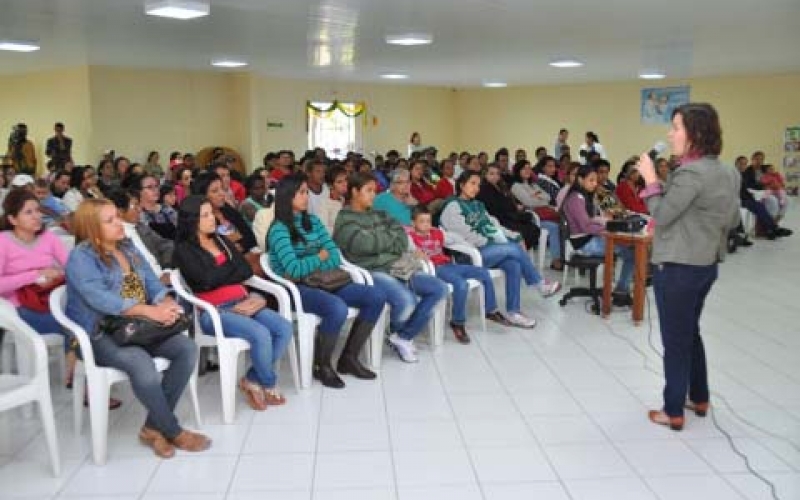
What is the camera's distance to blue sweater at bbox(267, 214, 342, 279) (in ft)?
13.4

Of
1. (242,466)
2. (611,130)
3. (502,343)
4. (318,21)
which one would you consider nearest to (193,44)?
(318,21)

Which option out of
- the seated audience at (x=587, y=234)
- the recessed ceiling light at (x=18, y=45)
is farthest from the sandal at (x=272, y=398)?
the recessed ceiling light at (x=18, y=45)

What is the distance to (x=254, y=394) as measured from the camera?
12.3 ft

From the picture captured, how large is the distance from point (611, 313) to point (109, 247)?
3.78m

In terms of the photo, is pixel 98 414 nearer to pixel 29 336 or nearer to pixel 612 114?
pixel 29 336

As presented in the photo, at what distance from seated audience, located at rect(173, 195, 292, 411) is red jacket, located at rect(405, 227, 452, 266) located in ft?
5.04

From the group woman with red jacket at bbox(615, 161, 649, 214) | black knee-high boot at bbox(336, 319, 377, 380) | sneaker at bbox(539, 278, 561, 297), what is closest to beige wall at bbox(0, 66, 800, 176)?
woman with red jacket at bbox(615, 161, 649, 214)

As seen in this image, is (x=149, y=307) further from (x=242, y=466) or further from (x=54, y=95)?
(x=54, y=95)

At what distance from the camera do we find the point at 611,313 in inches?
223

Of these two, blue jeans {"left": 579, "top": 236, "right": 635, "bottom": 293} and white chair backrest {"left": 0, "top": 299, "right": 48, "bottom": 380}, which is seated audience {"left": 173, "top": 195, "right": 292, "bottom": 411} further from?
blue jeans {"left": 579, "top": 236, "right": 635, "bottom": 293}

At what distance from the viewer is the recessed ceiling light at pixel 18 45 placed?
8.09 meters

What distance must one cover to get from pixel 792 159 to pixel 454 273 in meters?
11.8

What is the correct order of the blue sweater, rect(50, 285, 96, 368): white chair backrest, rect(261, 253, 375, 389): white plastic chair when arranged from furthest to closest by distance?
the blue sweater → rect(261, 253, 375, 389): white plastic chair → rect(50, 285, 96, 368): white chair backrest

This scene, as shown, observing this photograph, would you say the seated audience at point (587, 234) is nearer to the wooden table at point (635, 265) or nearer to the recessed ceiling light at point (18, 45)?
the wooden table at point (635, 265)
